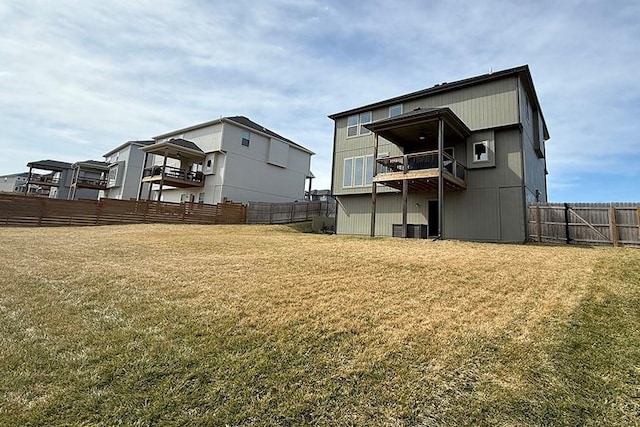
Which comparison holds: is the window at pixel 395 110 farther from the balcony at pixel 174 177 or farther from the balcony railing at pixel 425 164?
the balcony at pixel 174 177

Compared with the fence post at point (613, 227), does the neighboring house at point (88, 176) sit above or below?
above

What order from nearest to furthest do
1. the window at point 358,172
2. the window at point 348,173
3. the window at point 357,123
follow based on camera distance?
the window at point 358,172 → the window at point 348,173 → the window at point 357,123

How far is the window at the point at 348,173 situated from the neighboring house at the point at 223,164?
12.1 meters

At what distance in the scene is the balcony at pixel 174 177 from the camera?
25.8 metres

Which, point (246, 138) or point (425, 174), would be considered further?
point (246, 138)

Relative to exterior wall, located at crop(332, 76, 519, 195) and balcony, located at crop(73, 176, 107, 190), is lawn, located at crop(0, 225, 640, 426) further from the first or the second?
balcony, located at crop(73, 176, 107, 190)

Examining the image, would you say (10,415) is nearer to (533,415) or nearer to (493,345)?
(533,415)

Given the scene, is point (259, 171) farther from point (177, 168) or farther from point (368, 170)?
point (368, 170)

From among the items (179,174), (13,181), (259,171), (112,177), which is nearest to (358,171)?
(259,171)

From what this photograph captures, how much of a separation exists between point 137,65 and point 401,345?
524 inches

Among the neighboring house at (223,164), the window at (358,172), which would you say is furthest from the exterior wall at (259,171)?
the window at (358,172)

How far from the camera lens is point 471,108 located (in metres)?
15.2

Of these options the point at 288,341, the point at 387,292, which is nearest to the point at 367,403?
the point at 288,341

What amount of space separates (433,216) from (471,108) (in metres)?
5.70
